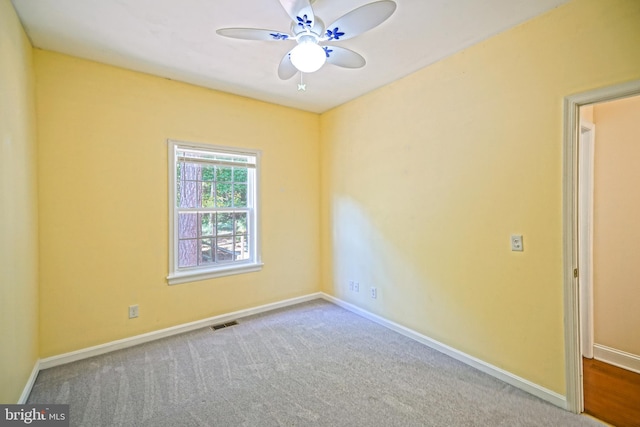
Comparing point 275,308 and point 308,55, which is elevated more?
point 308,55

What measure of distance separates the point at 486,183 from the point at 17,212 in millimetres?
3394

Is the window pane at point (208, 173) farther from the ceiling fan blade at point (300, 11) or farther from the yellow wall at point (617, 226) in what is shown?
the yellow wall at point (617, 226)

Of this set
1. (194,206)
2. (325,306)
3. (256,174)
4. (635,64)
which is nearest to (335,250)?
(325,306)

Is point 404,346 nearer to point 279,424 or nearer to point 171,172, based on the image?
point 279,424

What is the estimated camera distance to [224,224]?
11.4 feet

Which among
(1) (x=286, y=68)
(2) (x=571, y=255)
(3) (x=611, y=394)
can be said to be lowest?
(3) (x=611, y=394)

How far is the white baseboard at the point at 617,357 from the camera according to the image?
92.0 inches

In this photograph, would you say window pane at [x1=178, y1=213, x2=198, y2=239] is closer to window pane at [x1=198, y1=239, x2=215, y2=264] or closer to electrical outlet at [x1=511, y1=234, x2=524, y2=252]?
window pane at [x1=198, y1=239, x2=215, y2=264]

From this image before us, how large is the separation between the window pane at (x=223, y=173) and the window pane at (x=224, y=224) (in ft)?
1.40

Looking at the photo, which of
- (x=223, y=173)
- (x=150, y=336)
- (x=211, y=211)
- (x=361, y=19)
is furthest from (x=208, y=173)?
(x=361, y=19)

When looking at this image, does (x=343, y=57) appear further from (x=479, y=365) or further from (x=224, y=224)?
(x=479, y=365)

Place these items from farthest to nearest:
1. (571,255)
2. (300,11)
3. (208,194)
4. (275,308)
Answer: (275,308), (208,194), (571,255), (300,11)

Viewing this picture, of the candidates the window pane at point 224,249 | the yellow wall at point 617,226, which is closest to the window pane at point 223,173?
the window pane at point 224,249

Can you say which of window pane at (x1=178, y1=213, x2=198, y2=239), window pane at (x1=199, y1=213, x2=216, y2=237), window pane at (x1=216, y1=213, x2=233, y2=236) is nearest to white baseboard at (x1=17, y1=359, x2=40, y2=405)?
window pane at (x1=178, y1=213, x2=198, y2=239)
